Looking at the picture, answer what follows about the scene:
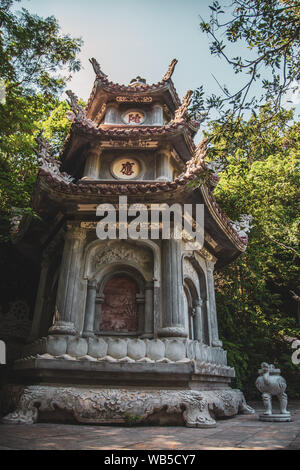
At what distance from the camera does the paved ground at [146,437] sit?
389 cm

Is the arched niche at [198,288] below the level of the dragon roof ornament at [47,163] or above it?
below

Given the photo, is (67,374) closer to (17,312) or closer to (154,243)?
(154,243)

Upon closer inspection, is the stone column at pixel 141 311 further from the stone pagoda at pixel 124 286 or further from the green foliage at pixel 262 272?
the green foliage at pixel 262 272

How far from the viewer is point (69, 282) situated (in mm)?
7664

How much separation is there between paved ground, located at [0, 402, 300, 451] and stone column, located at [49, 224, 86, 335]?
2.00 m

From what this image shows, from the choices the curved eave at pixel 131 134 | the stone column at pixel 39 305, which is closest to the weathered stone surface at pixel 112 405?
the stone column at pixel 39 305

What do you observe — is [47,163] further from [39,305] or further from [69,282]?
[39,305]

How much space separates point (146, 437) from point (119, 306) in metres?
3.74

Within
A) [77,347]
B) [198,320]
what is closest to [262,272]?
[198,320]

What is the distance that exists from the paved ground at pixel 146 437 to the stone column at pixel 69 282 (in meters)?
2.00

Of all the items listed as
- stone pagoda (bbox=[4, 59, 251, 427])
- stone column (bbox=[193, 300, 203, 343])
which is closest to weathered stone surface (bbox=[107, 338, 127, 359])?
stone pagoda (bbox=[4, 59, 251, 427])

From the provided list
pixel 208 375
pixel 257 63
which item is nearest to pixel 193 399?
pixel 208 375

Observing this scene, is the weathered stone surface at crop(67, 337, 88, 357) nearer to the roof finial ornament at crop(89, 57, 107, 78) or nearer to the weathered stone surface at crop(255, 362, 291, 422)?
the weathered stone surface at crop(255, 362, 291, 422)
